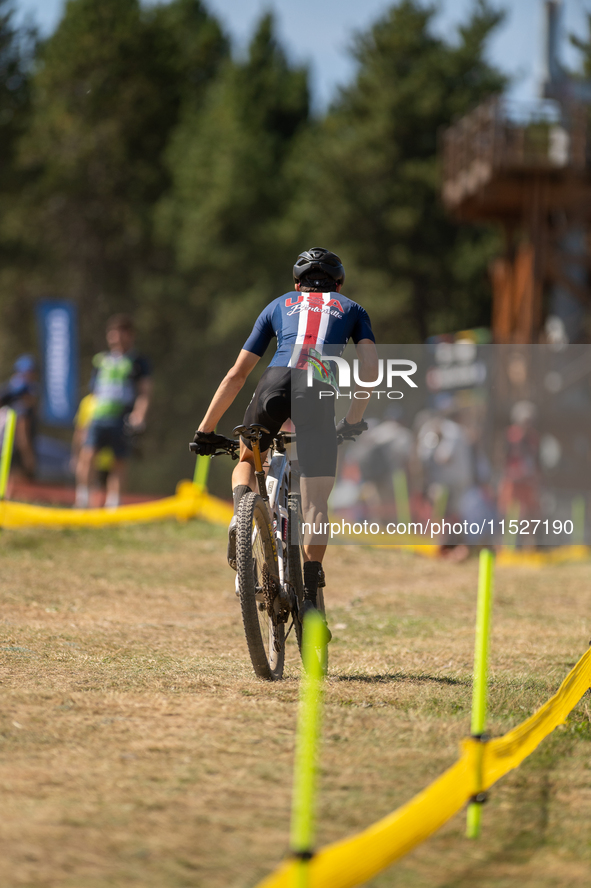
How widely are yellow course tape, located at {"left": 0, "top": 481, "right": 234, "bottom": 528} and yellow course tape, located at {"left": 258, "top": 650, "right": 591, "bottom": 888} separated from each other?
705 centimetres

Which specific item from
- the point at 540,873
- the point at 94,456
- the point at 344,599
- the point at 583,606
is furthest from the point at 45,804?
the point at 94,456

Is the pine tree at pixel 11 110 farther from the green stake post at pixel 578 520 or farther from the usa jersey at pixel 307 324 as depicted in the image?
the usa jersey at pixel 307 324

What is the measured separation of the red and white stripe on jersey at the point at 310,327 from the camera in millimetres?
4668

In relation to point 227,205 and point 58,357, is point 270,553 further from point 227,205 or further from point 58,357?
point 227,205

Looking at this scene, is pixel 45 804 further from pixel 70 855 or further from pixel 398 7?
pixel 398 7

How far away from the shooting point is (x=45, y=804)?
310cm

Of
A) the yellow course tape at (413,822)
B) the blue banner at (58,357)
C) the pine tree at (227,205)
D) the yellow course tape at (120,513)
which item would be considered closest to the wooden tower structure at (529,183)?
the blue banner at (58,357)

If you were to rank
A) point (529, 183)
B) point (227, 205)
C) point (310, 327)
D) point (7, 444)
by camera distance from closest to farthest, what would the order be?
point (310, 327), point (7, 444), point (529, 183), point (227, 205)

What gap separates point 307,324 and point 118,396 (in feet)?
19.9

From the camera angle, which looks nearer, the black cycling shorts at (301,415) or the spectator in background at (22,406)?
the black cycling shorts at (301,415)

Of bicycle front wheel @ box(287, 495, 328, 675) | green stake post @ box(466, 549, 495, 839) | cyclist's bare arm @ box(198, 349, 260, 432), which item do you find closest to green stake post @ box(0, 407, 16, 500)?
cyclist's bare arm @ box(198, 349, 260, 432)

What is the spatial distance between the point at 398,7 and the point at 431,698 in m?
37.4

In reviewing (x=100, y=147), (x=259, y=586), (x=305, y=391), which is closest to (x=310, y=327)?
(x=305, y=391)

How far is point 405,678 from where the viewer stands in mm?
5016
